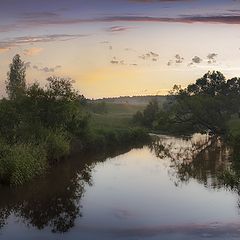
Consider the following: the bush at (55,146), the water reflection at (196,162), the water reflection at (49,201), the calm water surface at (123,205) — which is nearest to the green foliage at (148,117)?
the water reflection at (196,162)

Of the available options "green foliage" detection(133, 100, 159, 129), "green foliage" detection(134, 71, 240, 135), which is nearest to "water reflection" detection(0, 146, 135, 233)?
"green foliage" detection(134, 71, 240, 135)

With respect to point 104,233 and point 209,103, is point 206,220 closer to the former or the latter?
point 104,233

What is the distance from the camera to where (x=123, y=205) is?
27844 mm

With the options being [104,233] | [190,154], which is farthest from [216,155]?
[104,233]

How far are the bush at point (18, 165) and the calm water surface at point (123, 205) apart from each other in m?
0.85

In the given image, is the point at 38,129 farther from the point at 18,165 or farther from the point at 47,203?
the point at 47,203

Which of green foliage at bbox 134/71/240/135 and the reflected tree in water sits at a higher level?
green foliage at bbox 134/71/240/135

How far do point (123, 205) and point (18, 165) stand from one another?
8640 millimetres

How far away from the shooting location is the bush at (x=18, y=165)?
106 feet

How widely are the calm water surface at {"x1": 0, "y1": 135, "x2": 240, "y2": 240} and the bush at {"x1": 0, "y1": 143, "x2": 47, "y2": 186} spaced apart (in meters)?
0.85

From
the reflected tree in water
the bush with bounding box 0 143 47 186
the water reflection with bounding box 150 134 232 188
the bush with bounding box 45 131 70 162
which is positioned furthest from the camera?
the bush with bounding box 45 131 70 162

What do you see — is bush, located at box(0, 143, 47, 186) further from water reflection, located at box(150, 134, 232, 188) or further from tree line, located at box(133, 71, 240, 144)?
tree line, located at box(133, 71, 240, 144)

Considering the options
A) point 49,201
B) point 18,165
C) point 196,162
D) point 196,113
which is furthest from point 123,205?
point 196,113

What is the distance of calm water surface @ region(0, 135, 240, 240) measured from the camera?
868 inches
